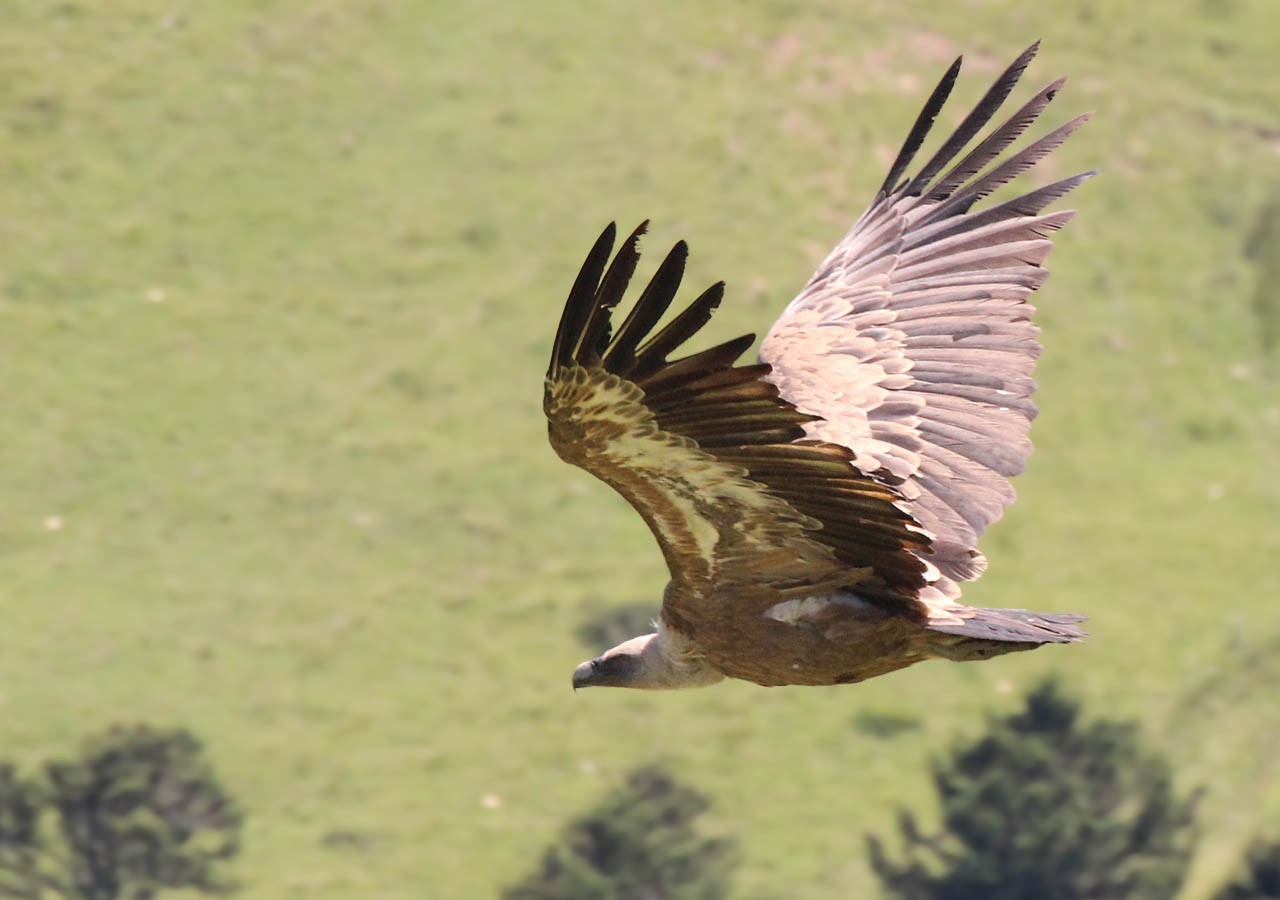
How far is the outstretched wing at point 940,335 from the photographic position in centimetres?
925

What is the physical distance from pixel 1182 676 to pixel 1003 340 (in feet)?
53.1

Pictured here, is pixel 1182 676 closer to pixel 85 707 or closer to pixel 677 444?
pixel 85 707

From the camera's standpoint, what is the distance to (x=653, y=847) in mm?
22375

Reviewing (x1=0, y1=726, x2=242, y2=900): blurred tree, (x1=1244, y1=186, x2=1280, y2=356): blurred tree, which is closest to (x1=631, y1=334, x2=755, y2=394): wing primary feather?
(x1=0, y1=726, x2=242, y2=900): blurred tree

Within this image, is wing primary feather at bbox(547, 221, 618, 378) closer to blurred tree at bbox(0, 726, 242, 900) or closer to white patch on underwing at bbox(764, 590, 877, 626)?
white patch on underwing at bbox(764, 590, 877, 626)

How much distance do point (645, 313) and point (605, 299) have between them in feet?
0.50

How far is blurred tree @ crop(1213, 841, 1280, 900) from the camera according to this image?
920 inches

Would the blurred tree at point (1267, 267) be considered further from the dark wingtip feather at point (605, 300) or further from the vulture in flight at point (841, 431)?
the dark wingtip feather at point (605, 300)

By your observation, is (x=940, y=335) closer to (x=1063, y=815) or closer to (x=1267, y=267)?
(x=1063, y=815)

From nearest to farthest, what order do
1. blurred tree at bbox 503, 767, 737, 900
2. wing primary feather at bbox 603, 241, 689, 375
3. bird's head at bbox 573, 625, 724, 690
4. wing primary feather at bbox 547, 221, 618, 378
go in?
wing primary feather at bbox 603, 241, 689, 375 → wing primary feather at bbox 547, 221, 618, 378 → bird's head at bbox 573, 625, 724, 690 → blurred tree at bbox 503, 767, 737, 900

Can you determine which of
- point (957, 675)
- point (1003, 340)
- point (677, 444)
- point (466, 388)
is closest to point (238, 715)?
point (466, 388)

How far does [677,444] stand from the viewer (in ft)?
23.6

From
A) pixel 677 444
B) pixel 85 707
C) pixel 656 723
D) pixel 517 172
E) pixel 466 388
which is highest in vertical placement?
pixel 677 444

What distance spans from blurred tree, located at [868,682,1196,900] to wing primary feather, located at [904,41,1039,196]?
1407 centimetres
